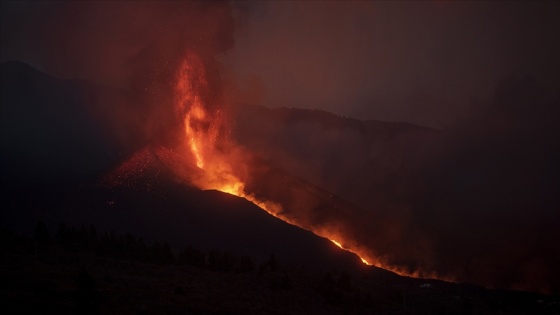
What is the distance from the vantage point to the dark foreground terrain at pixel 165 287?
2833 cm

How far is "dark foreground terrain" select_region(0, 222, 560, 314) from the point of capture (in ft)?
92.9

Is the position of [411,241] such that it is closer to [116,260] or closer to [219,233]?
→ [219,233]

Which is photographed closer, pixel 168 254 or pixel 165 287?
pixel 165 287

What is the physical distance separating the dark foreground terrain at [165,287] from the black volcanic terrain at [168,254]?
0.14 m

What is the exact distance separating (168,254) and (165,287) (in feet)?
70.2

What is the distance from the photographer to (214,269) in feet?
188

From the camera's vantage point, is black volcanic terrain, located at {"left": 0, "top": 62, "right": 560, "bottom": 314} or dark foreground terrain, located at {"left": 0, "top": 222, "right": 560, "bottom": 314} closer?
dark foreground terrain, located at {"left": 0, "top": 222, "right": 560, "bottom": 314}

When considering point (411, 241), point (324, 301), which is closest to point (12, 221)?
point (324, 301)

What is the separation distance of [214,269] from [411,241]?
76279mm

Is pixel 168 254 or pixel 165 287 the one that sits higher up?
pixel 168 254

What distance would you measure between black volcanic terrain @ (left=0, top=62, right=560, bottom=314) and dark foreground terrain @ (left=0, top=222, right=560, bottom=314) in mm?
138

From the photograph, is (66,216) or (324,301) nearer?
(324,301)

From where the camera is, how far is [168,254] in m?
59.0

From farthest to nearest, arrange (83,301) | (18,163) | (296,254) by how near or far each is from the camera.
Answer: (18,163) < (296,254) < (83,301)
